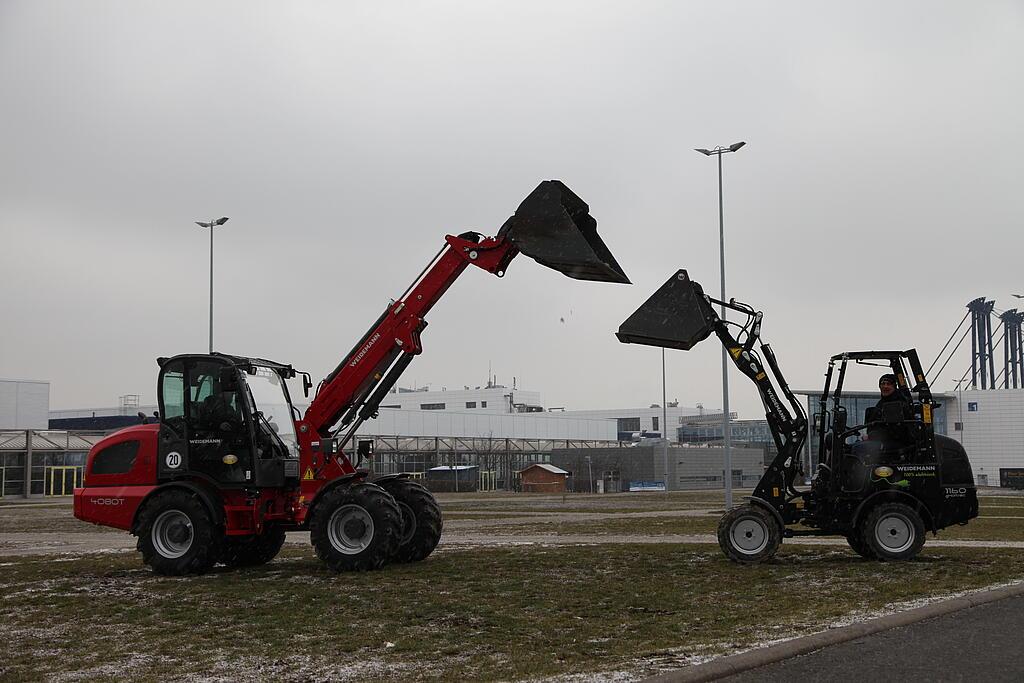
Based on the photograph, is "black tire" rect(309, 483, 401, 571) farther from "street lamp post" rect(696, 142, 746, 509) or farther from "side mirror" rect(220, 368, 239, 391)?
"street lamp post" rect(696, 142, 746, 509)

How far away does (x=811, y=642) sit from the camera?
856 centimetres

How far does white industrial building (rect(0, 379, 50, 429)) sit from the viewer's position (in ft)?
267

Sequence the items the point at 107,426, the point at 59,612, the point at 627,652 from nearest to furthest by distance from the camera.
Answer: the point at 627,652 → the point at 59,612 → the point at 107,426

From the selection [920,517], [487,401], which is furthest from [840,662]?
[487,401]

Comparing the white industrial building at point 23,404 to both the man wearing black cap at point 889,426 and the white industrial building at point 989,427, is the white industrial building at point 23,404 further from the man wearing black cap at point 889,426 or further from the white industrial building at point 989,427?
the man wearing black cap at point 889,426

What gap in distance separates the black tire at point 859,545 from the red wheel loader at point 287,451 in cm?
505

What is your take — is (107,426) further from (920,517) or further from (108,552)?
(920,517)

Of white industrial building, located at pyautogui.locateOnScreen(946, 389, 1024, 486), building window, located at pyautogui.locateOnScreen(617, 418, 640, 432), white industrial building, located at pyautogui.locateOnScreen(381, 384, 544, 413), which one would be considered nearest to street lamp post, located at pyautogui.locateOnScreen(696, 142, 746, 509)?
white industrial building, located at pyautogui.locateOnScreen(946, 389, 1024, 486)

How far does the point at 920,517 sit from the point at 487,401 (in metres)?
124

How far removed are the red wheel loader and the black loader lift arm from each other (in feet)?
4.21

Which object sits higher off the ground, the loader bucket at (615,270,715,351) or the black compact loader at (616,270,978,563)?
the loader bucket at (615,270,715,351)

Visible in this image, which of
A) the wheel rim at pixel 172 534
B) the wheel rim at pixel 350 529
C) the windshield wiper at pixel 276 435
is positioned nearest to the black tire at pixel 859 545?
the wheel rim at pixel 350 529

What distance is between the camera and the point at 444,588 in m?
12.8

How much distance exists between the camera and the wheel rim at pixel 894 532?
1502cm
